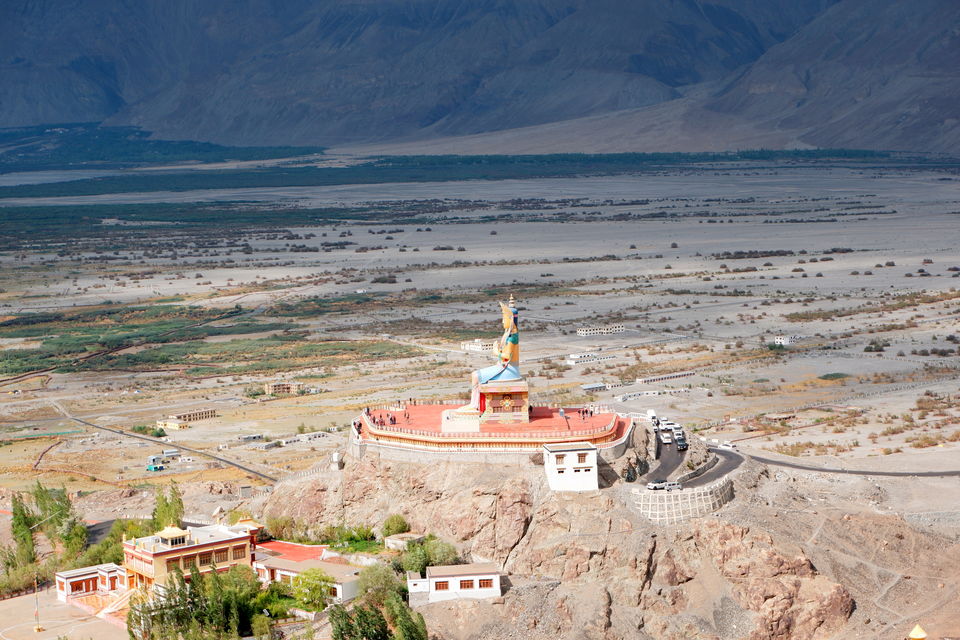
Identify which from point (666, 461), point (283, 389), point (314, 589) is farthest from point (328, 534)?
point (283, 389)

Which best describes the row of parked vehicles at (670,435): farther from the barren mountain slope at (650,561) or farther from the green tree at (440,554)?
the green tree at (440,554)

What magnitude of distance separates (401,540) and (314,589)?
311 centimetres

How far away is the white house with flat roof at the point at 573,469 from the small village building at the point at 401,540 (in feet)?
12.4

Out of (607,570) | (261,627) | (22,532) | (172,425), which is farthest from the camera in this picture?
(172,425)

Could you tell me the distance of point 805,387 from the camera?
69062 millimetres

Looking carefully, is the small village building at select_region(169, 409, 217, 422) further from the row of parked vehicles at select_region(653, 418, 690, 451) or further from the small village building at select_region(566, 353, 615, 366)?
the row of parked vehicles at select_region(653, 418, 690, 451)

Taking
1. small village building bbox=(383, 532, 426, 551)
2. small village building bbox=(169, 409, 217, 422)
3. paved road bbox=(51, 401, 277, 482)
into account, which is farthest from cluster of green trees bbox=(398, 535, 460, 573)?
→ small village building bbox=(169, 409, 217, 422)

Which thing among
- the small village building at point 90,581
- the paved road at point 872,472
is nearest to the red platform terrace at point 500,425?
the small village building at point 90,581

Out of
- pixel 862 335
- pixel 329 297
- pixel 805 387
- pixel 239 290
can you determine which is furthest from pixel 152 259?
pixel 805 387

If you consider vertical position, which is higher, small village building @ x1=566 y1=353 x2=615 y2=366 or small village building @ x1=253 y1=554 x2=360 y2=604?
small village building @ x1=566 y1=353 x2=615 y2=366

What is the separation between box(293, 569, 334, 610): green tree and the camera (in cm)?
3944

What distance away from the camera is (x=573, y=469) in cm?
4056

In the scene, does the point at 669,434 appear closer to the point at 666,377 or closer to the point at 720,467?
Result: the point at 720,467

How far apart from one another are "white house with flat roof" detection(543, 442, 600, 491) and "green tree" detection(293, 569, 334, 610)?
6.11m
